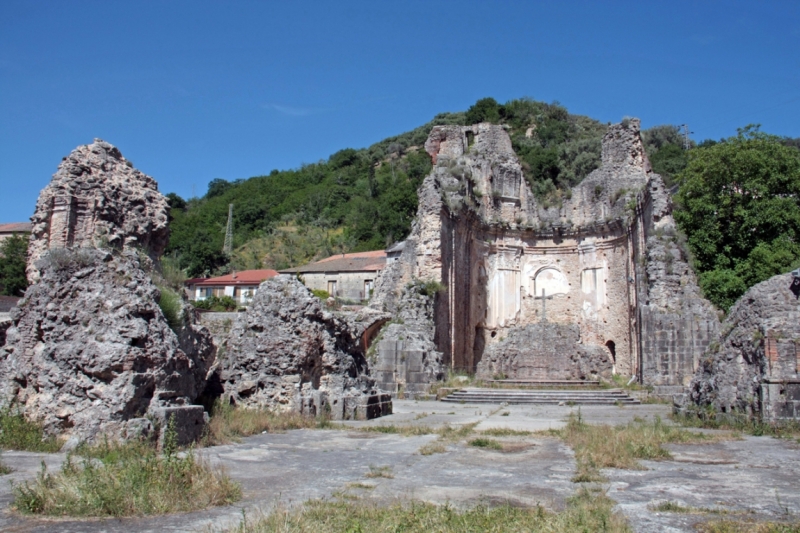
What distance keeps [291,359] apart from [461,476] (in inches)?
226

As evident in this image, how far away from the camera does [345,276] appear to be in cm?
5084

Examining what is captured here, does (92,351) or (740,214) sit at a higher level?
(740,214)

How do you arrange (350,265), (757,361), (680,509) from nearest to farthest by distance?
1. (680,509)
2. (757,361)
3. (350,265)

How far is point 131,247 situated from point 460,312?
19650mm

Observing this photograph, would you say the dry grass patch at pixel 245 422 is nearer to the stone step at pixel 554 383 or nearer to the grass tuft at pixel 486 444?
the grass tuft at pixel 486 444

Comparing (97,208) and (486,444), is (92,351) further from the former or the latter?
(486,444)

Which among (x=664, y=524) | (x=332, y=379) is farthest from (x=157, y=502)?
(x=332, y=379)

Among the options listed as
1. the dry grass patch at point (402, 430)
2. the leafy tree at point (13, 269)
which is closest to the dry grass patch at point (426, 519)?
the dry grass patch at point (402, 430)

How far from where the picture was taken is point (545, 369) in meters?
27.2

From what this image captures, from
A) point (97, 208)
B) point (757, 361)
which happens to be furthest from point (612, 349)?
point (97, 208)

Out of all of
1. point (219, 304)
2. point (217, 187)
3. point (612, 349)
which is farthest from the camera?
point (217, 187)

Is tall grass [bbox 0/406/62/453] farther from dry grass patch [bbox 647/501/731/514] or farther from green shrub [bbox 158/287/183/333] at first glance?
dry grass patch [bbox 647/501/731/514]

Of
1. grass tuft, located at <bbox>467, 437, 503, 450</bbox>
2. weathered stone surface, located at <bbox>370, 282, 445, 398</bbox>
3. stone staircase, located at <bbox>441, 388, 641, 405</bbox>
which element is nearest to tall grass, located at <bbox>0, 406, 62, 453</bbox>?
grass tuft, located at <bbox>467, 437, 503, 450</bbox>

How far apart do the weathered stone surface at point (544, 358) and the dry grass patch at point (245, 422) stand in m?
16.4
